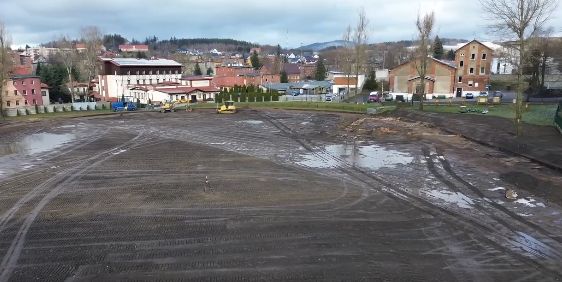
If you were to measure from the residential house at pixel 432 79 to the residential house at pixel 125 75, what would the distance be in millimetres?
43825

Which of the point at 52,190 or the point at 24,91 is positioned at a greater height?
the point at 24,91

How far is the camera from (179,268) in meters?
9.93

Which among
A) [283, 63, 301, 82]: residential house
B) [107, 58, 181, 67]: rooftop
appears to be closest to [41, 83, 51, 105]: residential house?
[107, 58, 181, 67]: rooftop

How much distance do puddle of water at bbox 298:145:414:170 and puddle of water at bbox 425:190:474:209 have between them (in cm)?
460

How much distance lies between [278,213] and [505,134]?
1916 centimetres

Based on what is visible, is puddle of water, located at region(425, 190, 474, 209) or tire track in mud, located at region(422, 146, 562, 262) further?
puddle of water, located at region(425, 190, 474, 209)

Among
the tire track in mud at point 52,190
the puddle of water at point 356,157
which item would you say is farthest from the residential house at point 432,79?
the tire track in mud at point 52,190

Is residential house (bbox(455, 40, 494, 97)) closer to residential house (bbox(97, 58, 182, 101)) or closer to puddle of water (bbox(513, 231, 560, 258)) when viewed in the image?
residential house (bbox(97, 58, 182, 101))

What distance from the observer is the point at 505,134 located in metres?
26.8

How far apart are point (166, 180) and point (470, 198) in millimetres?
11954

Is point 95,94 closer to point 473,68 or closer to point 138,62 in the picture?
point 138,62

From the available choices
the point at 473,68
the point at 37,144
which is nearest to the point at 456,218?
the point at 37,144

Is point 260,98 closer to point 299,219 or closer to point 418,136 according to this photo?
point 418,136

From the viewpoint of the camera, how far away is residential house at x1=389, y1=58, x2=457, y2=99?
2315 inches
